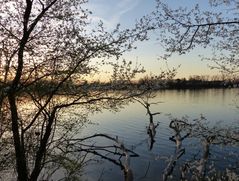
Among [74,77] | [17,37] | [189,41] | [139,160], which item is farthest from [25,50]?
[139,160]

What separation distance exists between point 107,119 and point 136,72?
28.7m

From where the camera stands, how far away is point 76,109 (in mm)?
13531

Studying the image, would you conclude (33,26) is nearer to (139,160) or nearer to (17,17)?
(17,17)

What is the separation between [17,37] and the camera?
1070 cm

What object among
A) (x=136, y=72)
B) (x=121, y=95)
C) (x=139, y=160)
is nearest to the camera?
(x=121, y=95)

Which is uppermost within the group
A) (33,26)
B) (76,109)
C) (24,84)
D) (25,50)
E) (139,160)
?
(33,26)

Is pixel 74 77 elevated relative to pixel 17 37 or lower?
lower

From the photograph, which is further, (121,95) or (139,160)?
(139,160)

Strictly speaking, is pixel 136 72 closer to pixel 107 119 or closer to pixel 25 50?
pixel 25 50

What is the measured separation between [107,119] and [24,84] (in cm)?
3166

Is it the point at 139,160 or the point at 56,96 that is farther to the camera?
the point at 139,160

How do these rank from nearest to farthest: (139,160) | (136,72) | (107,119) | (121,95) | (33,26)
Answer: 1. (33,26)
2. (121,95)
3. (136,72)
4. (139,160)
5. (107,119)

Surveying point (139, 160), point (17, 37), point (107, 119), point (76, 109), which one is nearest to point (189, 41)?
point (17, 37)

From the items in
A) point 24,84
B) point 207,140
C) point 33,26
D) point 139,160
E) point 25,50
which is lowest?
point 139,160
